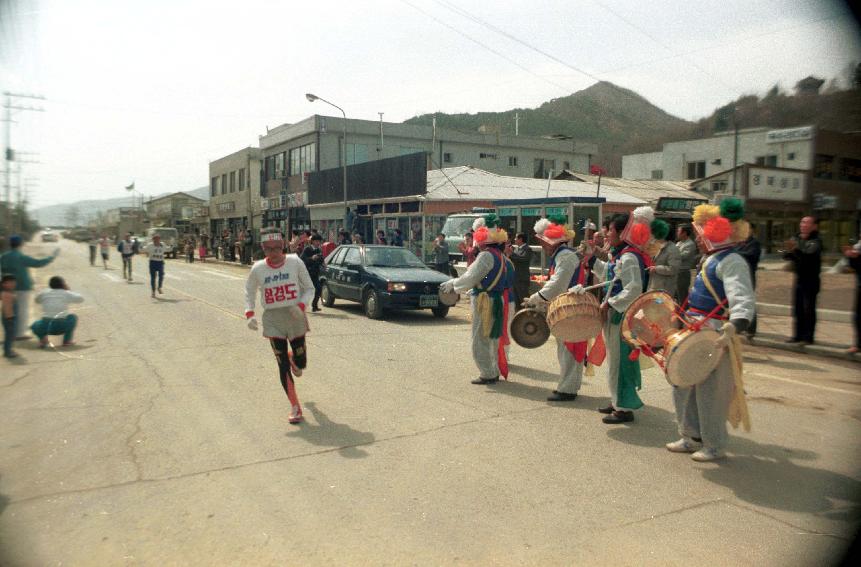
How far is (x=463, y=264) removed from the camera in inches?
779

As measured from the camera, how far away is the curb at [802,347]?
30.7 ft

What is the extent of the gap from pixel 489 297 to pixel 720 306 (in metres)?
3.10

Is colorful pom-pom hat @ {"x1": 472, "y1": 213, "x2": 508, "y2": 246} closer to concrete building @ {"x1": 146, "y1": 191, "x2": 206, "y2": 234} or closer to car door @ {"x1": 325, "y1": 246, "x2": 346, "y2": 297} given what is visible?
car door @ {"x1": 325, "y1": 246, "x2": 346, "y2": 297}

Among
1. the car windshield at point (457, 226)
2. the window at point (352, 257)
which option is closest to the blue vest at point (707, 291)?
the window at point (352, 257)

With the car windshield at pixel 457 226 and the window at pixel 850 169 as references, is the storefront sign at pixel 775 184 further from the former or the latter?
the car windshield at pixel 457 226

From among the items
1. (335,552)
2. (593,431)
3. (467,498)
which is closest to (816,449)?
(593,431)

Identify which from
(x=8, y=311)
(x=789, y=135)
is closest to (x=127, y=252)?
(x=8, y=311)

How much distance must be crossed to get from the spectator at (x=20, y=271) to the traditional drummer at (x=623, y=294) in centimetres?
A: 540

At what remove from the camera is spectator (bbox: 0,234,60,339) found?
5852 mm

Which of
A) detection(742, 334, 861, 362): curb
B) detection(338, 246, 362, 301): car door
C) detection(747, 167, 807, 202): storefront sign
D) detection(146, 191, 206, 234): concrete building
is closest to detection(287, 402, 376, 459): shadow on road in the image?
detection(742, 334, 861, 362): curb

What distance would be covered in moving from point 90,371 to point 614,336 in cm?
685

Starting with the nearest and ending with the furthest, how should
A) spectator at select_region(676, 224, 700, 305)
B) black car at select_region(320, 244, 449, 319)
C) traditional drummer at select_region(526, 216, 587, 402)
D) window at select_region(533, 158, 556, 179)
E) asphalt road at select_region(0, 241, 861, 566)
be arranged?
asphalt road at select_region(0, 241, 861, 566) → traditional drummer at select_region(526, 216, 587, 402) → spectator at select_region(676, 224, 700, 305) → black car at select_region(320, 244, 449, 319) → window at select_region(533, 158, 556, 179)

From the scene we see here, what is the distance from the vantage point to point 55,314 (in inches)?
403

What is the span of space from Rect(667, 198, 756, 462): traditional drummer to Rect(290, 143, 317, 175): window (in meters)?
38.7
